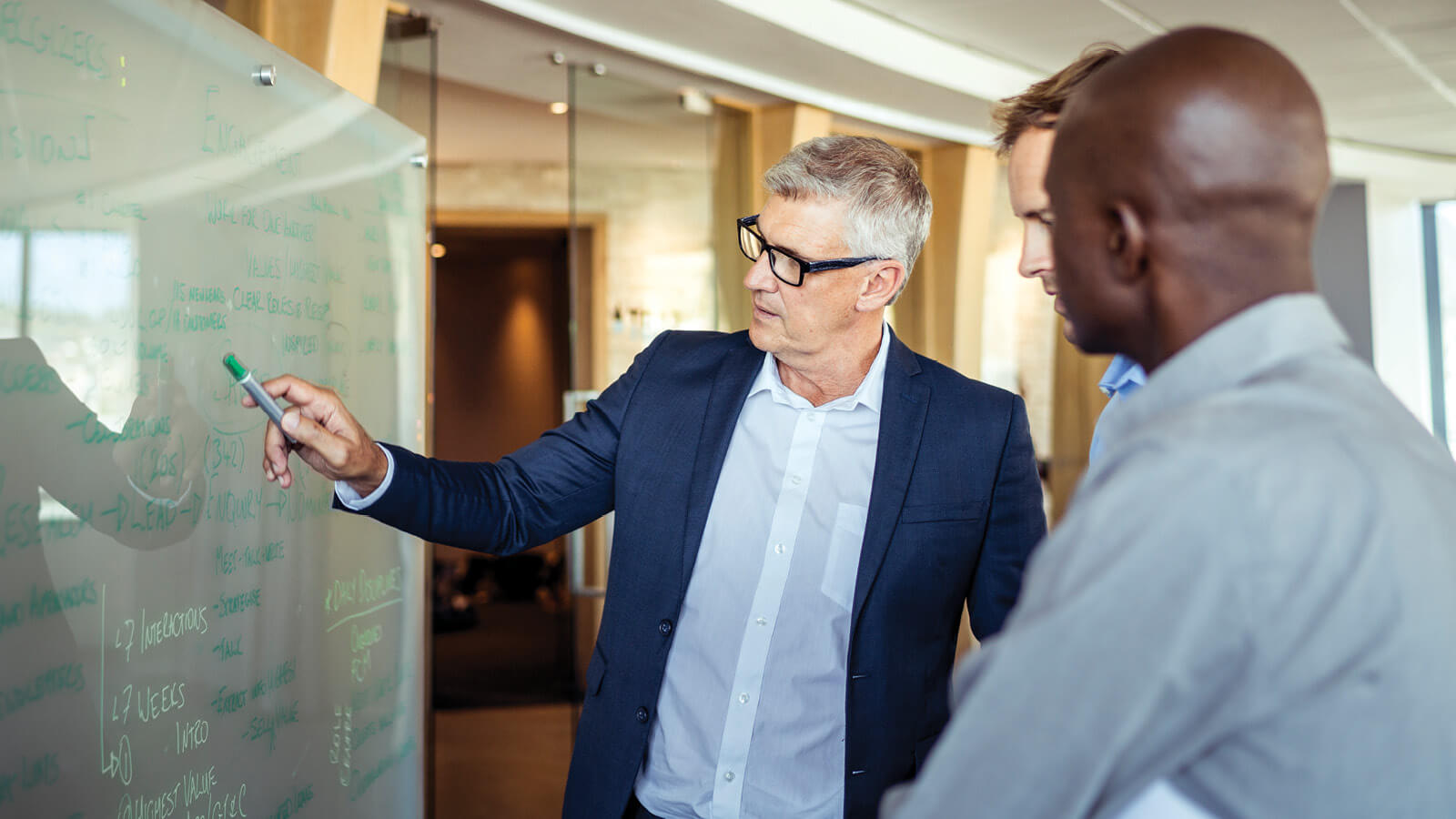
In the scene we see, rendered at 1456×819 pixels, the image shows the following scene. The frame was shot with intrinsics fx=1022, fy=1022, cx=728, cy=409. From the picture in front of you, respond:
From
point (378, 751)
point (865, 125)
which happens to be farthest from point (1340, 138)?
point (378, 751)

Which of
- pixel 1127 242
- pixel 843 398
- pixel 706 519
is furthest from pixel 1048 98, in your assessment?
pixel 1127 242

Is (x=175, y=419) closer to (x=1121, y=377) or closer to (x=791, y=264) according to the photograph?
(x=791, y=264)

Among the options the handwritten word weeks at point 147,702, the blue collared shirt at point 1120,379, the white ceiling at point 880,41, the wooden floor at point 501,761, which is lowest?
the wooden floor at point 501,761

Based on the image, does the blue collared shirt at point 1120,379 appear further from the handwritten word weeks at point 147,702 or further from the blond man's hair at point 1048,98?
the handwritten word weeks at point 147,702

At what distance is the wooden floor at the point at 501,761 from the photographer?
172 inches

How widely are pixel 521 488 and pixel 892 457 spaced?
0.62m

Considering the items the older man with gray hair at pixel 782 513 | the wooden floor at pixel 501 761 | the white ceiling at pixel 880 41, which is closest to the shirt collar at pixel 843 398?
the older man with gray hair at pixel 782 513

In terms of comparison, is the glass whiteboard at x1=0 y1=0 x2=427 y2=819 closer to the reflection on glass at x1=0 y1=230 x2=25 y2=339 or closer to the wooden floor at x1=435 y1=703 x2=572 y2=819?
the reflection on glass at x1=0 y1=230 x2=25 y2=339

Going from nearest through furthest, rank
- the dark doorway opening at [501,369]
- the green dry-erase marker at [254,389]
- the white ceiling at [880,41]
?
the green dry-erase marker at [254,389] < the white ceiling at [880,41] < the dark doorway opening at [501,369]

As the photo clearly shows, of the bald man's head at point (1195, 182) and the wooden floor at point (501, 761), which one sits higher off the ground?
the bald man's head at point (1195, 182)

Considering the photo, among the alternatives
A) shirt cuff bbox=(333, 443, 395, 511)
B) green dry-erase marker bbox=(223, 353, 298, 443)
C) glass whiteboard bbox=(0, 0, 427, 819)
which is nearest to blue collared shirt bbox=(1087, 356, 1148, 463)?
shirt cuff bbox=(333, 443, 395, 511)

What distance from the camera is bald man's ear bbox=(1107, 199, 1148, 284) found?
0.64 metres

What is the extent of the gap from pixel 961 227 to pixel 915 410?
4.97m

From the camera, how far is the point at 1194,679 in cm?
55
